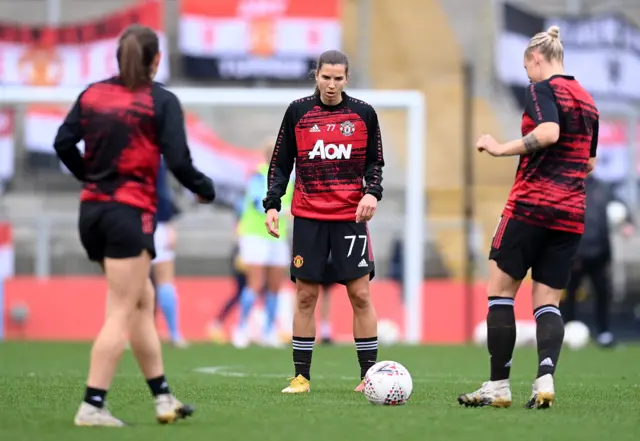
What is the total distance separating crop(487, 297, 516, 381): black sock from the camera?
6293mm

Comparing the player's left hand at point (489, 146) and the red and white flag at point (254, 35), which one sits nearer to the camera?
the player's left hand at point (489, 146)

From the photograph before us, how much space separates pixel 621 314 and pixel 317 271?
10152 millimetres

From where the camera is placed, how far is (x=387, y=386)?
20.7ft

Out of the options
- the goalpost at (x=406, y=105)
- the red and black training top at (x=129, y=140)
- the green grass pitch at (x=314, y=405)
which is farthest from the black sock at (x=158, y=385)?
the goalpost at (x=406, y=105)

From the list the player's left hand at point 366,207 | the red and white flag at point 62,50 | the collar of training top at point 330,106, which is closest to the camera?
the player's left hand at point 366,207

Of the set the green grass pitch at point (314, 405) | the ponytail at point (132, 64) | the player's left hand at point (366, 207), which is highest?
the ponytail at point (132, 64)

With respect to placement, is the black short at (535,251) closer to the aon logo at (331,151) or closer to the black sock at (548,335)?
the black sock at (548,335)

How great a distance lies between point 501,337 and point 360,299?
1.22 meters

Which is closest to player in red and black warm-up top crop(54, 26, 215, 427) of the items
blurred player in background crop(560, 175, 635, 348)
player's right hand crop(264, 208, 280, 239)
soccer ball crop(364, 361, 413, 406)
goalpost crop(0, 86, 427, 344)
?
soccer ball crop(364, 361, 413, 406)

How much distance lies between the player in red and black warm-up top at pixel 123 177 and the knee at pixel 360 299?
82.6 inches

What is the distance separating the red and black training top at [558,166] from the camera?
6.22 meters

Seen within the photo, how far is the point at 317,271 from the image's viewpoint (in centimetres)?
720

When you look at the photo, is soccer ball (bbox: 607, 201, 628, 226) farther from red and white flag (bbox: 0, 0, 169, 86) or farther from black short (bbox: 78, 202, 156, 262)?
black short (bbox: 78, 202, 156, 262)

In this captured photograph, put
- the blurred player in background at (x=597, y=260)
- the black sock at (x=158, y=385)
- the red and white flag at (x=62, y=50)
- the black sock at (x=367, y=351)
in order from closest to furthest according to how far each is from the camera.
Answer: the black sock at (x=158, y=385), the black sock at (x=367, y=351), the blurred player in background at (x=597, y=260), the red and white flag at (x=62, y=50)
